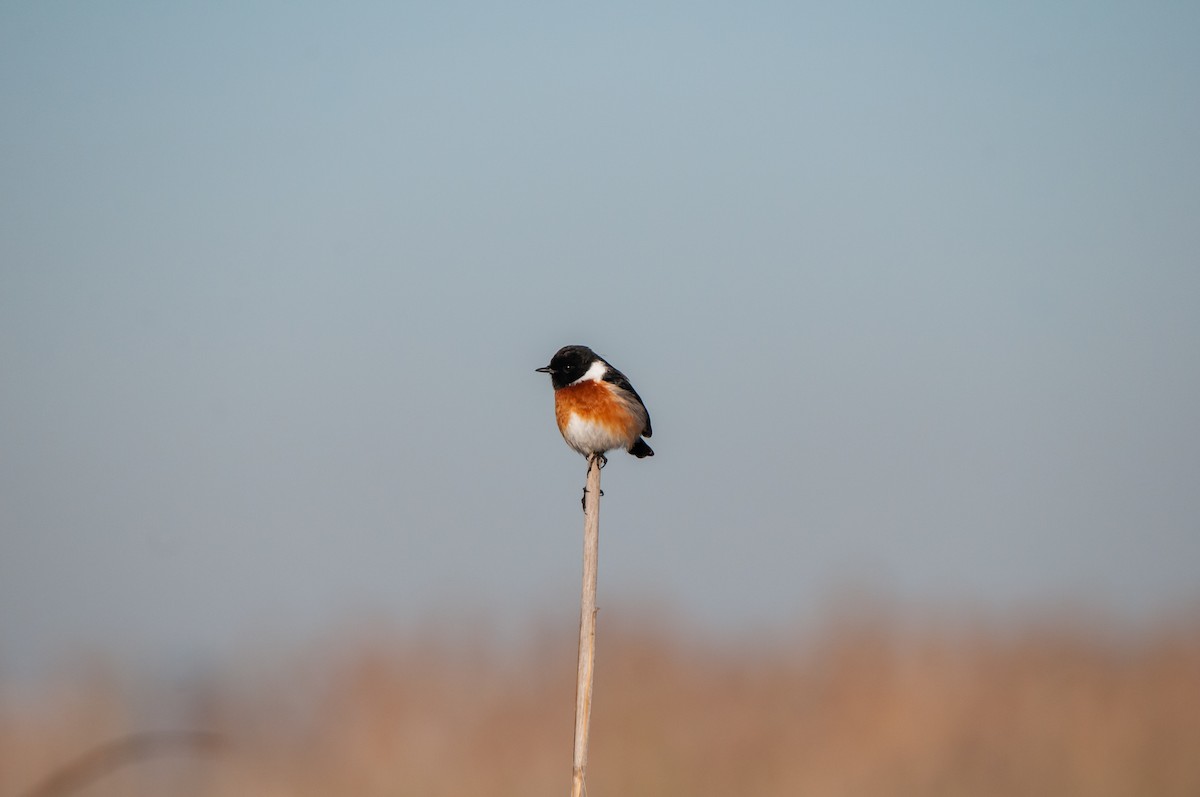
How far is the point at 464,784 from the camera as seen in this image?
9672mm

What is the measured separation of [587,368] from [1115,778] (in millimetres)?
5882

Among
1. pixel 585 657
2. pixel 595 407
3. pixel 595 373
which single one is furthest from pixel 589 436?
pixel 585 657

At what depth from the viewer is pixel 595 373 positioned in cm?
741

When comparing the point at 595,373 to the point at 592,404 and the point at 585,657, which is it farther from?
the point at 585,657

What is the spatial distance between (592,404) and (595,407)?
0.10 ft

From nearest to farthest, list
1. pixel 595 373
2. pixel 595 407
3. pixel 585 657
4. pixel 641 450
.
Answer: pixel 585 657
pixel 595 407
pixel 595 373
pixel 641 450

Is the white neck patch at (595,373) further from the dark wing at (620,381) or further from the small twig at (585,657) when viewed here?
the small twig at (585,657)

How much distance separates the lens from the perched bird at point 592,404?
23.3ft

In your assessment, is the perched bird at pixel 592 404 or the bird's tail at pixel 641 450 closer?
the perched bird at pixel 592 404

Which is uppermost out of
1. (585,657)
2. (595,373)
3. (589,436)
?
(595,373)

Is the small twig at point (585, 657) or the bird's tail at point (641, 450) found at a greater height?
the bird's tail at point (641, 450)

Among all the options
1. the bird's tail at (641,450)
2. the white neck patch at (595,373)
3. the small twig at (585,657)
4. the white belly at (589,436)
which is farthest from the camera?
the bird's tail at (641,450)

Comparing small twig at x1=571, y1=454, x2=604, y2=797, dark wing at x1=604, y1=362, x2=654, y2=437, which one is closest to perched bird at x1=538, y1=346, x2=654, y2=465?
dark wing at x1=604, y1=362, x2=654, y2=437

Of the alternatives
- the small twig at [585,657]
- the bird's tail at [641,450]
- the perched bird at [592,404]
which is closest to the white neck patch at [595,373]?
the perched bird at [592,404]
